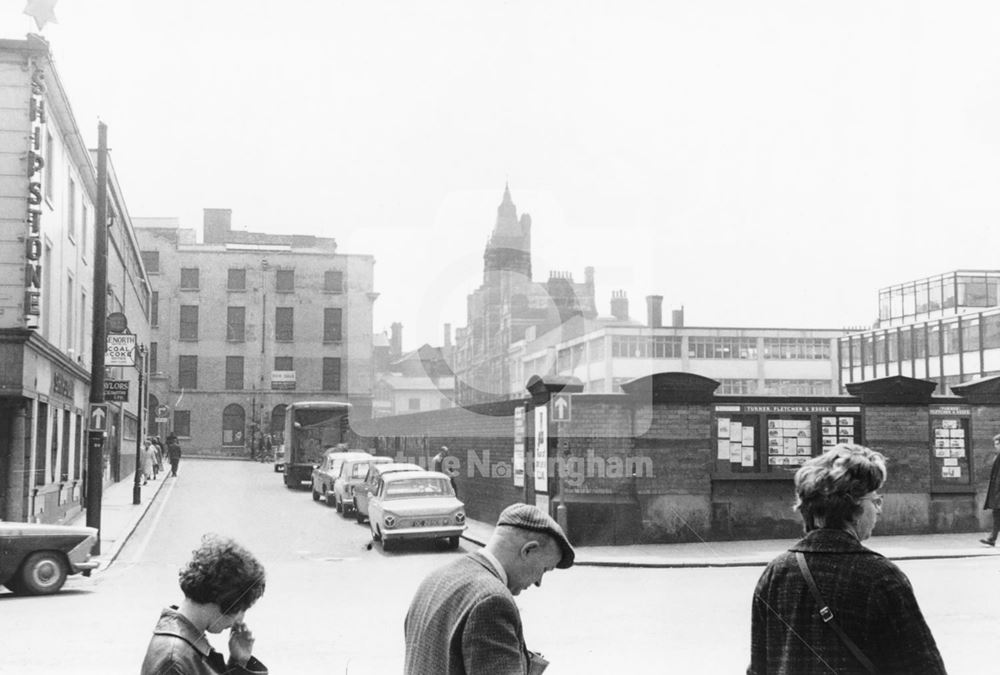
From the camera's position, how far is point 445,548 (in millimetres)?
19125

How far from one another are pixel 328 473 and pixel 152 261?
46932 millimetres

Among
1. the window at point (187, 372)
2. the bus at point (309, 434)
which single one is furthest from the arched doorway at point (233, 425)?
the bus at point (309, 434)

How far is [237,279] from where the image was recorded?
235 feet

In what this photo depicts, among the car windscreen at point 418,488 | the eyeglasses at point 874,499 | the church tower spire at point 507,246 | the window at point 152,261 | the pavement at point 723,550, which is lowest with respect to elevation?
the pavement at point 723,550

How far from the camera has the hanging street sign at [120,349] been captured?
21656mm

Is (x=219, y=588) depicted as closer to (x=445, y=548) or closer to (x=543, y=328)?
(x=445, y=548)

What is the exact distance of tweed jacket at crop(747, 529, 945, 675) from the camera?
3203 millimetres

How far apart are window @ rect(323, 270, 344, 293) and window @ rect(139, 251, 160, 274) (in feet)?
38.0

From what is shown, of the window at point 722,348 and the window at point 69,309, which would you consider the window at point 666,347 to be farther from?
the window at point 69,309

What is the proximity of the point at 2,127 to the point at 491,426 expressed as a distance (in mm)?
11737

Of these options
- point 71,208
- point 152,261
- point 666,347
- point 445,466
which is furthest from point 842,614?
point 666,347

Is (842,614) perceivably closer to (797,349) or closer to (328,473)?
(328,473)

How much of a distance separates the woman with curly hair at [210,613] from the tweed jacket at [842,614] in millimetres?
1800

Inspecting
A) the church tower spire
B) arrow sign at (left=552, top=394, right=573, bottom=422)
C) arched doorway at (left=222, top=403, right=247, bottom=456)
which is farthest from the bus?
the church tower spire
